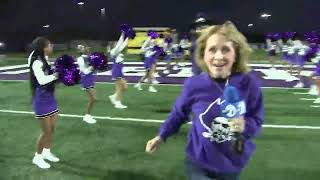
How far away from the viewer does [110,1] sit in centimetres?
3219

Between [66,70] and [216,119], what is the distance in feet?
10.7

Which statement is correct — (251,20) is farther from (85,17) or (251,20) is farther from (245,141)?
(245,141)

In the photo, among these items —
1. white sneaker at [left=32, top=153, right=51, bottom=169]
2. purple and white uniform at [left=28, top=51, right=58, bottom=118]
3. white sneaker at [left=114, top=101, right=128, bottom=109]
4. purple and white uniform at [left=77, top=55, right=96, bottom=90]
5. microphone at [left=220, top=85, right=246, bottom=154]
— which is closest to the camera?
microphone at [left=220, top=85, right=246, bottom=154]

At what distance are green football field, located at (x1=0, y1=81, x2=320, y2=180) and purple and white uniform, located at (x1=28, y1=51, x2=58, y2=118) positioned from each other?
2.56 ft

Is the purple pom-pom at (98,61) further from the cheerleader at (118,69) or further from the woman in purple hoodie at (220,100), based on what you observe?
the woman in purple hoodie at (220,100)

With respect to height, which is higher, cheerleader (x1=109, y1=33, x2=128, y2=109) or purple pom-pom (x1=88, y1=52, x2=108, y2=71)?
purple pom-pom (x1=88, y1=52, x2=108, y2=71)

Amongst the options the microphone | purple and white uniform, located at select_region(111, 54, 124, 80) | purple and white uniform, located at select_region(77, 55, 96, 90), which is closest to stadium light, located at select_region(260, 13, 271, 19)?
purple and white uniform, located at select_region(111, 54, 124, 80)

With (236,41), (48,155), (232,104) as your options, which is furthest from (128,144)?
(232,104)

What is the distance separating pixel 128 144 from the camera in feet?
21.1

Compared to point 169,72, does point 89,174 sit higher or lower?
higher

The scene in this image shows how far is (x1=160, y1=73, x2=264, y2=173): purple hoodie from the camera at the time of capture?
7.83 ft

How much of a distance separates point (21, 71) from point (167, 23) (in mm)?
14867

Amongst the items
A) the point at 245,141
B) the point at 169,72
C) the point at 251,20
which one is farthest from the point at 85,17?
the point at 245,141

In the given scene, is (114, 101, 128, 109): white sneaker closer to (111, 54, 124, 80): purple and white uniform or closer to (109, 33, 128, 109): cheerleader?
(109, 33, 128, 109): cheerleader
